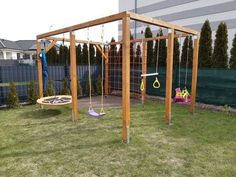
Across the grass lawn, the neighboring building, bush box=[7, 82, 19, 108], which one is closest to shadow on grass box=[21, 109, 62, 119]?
the grass lawn

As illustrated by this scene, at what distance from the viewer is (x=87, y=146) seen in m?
3.61

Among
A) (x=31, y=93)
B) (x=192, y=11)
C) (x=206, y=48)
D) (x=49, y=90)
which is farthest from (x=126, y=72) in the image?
(x=192, y=11)

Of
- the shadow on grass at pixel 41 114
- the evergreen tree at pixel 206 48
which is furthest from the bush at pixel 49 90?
the evergreen tree at pixel 206 48

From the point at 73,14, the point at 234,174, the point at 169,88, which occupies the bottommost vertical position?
the point at 234,174

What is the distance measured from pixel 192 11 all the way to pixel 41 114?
18.0 meters

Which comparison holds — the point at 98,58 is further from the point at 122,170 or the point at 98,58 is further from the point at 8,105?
the point at 122,170

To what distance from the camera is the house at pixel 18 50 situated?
32062 millimetres

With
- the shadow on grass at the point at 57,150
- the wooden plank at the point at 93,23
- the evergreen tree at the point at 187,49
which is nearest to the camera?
the shadow on grass at the point at 57,150

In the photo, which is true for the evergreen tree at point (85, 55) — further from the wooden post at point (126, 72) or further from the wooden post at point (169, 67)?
the wooden post at point (126, 72)

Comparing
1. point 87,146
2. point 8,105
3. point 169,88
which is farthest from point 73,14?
point 87,146

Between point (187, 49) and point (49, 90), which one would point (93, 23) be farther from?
point (187, 49)

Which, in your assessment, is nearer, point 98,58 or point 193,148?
point 193,148

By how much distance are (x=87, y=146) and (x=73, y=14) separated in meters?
6.35

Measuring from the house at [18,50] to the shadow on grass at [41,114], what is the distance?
89.1 feet
